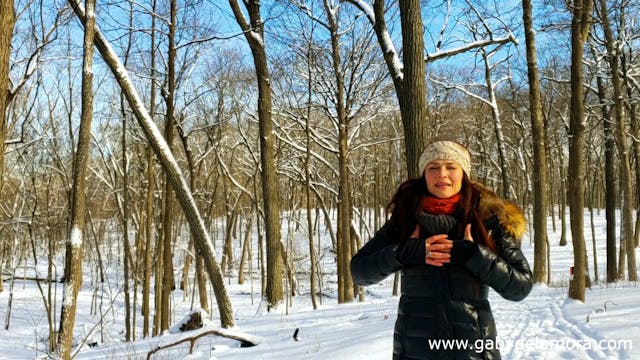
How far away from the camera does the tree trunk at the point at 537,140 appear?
10406mm

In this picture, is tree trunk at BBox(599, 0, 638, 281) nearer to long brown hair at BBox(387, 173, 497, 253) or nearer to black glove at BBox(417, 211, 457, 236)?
long brown hair at BBox(387, 173, 497, 253)

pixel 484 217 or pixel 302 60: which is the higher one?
pixel 302 60

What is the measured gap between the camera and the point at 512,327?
20.1 feet

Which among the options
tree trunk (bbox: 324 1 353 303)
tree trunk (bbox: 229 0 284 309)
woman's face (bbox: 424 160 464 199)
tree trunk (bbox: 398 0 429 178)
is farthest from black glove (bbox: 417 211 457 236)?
tree trunk (bbox: 324 1 353 303)

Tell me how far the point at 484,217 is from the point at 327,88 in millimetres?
11558

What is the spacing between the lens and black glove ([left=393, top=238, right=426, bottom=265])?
2119 mm

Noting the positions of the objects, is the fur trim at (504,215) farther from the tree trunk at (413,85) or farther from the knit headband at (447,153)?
the tree trunk at (413,85)

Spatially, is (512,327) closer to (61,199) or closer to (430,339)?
(430,339)

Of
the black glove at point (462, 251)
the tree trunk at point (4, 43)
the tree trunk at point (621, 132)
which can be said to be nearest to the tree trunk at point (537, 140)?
the tree trunk at point (621, 132)

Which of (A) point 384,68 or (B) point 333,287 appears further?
(B) point 333,287

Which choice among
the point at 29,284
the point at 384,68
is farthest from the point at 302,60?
the point at 29,284

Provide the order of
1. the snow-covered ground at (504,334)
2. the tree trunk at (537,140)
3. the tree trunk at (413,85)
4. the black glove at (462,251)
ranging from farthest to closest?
the tree trunk at (537,140) → the tree trunk at (413,85) → the snow-covered ground at (504,334) → the black glove at (462,251)

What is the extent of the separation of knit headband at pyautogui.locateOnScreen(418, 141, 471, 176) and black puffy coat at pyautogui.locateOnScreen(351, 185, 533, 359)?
191 millimetres

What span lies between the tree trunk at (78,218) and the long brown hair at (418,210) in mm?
5230
